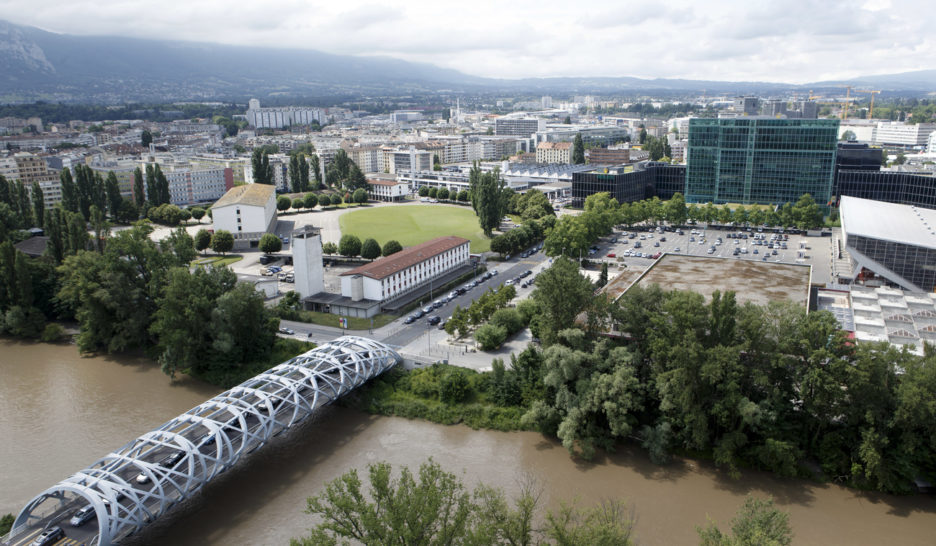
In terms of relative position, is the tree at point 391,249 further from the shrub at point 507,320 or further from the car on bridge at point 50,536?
the car on bridge at point 50,536

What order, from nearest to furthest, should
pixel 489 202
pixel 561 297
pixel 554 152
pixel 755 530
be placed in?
pixel 755 530 → pixel 561 297 → pixel 489 202 → pixel 554 152

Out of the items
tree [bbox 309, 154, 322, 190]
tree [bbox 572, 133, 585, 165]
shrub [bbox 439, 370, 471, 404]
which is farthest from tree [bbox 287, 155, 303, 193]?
shrub [bbox 439, 370, 471, 404]

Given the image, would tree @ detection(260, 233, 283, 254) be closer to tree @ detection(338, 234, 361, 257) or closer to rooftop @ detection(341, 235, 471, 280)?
tree @ detection(338, 234, 361, 257)

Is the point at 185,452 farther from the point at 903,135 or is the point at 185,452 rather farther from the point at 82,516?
the point at 903,135

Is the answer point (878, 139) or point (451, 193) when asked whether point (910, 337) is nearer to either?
point (451, 193)

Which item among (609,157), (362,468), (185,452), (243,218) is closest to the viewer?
(185,452)

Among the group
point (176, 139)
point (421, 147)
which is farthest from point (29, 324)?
point (176, 139)

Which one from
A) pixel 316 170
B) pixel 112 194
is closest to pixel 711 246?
pixel 316 170
